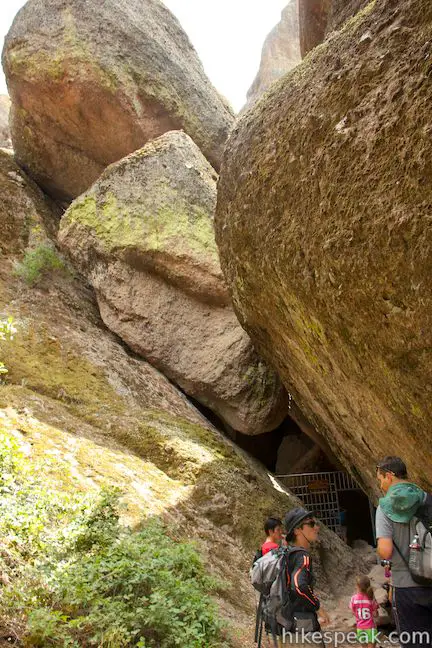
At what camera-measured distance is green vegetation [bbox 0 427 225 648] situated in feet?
11.8

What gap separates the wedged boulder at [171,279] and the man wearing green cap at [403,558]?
244 inches

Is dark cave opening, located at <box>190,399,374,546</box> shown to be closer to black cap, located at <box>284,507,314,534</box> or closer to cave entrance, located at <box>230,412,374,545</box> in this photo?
cave entrance, located at <box>230,412,374,545</box>

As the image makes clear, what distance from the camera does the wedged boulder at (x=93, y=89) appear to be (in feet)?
38.0

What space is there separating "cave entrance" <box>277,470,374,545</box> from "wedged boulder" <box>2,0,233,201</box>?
815 cm

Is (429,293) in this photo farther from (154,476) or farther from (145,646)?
(154,476)

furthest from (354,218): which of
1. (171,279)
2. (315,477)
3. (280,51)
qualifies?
(280,51)

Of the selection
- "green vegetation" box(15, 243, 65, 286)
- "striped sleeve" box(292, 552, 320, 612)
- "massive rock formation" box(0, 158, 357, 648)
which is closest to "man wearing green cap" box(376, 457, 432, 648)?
"striped sleeve" box(292, 552, 320, 612)

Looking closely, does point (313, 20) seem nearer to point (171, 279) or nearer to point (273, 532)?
point (171, 279)

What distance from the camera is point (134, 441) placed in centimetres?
738

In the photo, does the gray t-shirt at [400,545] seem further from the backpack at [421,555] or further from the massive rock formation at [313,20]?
the massive rock formation at [313,20]

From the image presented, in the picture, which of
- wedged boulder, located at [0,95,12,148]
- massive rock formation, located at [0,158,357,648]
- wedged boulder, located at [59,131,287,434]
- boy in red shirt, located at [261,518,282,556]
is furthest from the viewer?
wedged boulder, located at [0,95,12,148]

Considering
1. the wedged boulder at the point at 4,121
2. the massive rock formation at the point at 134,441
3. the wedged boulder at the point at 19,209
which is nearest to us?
the massive rock formation at the point at 134,441

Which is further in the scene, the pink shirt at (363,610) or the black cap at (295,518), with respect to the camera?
the pink shirt at (363,610)

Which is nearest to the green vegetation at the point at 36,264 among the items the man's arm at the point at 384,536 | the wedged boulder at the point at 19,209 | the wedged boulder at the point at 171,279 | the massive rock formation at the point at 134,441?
the massive rock formation at the point at 134,441
